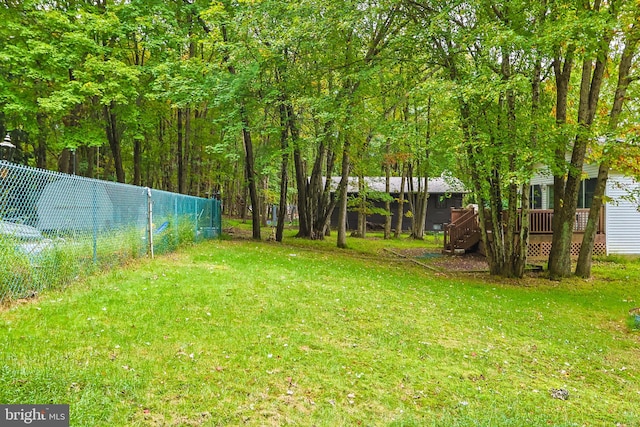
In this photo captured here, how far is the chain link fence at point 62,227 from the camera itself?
16.7 ft

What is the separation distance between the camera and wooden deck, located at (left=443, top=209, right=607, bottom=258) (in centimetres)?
1543

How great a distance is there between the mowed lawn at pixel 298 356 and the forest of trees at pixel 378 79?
13.8ft

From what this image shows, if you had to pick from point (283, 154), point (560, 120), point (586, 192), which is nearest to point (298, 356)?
point (560, 120)

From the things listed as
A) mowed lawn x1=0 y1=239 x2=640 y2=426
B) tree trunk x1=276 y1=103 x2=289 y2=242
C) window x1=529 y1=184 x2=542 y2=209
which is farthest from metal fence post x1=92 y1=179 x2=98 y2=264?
window x1=529 y1=184 x2=542 y2=209

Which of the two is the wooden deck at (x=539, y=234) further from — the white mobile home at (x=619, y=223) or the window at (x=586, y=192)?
the window at (x=586, y=192)

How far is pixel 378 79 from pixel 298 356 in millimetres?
11025

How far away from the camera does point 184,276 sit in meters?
7.67

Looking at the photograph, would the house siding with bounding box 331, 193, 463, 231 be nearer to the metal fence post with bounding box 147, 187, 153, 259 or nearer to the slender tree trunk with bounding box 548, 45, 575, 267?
the slender tree trunk with bounding box 548, 45, 575, 267

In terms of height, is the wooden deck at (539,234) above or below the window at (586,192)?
below

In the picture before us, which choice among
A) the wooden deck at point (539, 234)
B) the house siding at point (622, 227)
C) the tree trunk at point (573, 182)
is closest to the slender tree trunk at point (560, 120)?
the tree trunk at point (573, 182)

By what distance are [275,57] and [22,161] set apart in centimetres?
1802

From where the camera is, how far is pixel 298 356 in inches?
177

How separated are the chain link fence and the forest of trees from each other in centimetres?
623

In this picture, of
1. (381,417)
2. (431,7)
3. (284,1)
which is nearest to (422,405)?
(381,417)
